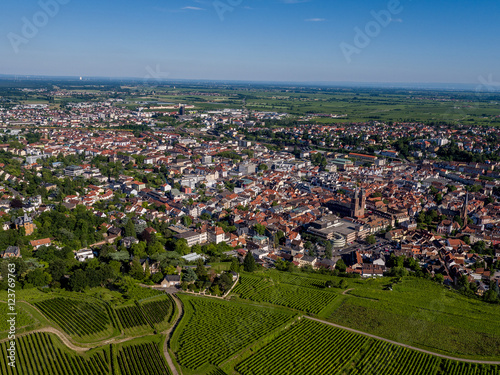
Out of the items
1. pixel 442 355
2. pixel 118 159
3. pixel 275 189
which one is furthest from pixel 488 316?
pixel 118 159

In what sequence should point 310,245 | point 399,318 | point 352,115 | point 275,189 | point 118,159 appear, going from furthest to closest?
point 352,115 → point 118,159 → point 275,189 → point 310,245 → point 399,318

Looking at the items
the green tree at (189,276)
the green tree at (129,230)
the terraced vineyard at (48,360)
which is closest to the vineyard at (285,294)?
the green tree at (189,276)

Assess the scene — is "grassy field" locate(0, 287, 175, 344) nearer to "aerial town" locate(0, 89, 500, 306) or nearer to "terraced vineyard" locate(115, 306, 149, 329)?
"terraced vineyard" locate(115, 306, 149, 329)

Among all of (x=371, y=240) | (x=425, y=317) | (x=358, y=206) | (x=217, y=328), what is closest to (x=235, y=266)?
(x=217, y=328)

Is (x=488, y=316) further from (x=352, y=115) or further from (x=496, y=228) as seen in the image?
(x=352, y=115)

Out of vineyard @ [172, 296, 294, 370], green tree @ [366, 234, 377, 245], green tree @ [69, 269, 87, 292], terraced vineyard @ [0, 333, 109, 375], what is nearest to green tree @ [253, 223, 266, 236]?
green tree @ [366, 234, 377, 245]

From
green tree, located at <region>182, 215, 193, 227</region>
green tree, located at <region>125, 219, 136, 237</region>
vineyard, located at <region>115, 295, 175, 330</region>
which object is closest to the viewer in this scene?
vineyard, located at <region>115, 295, 175, 330</region>
